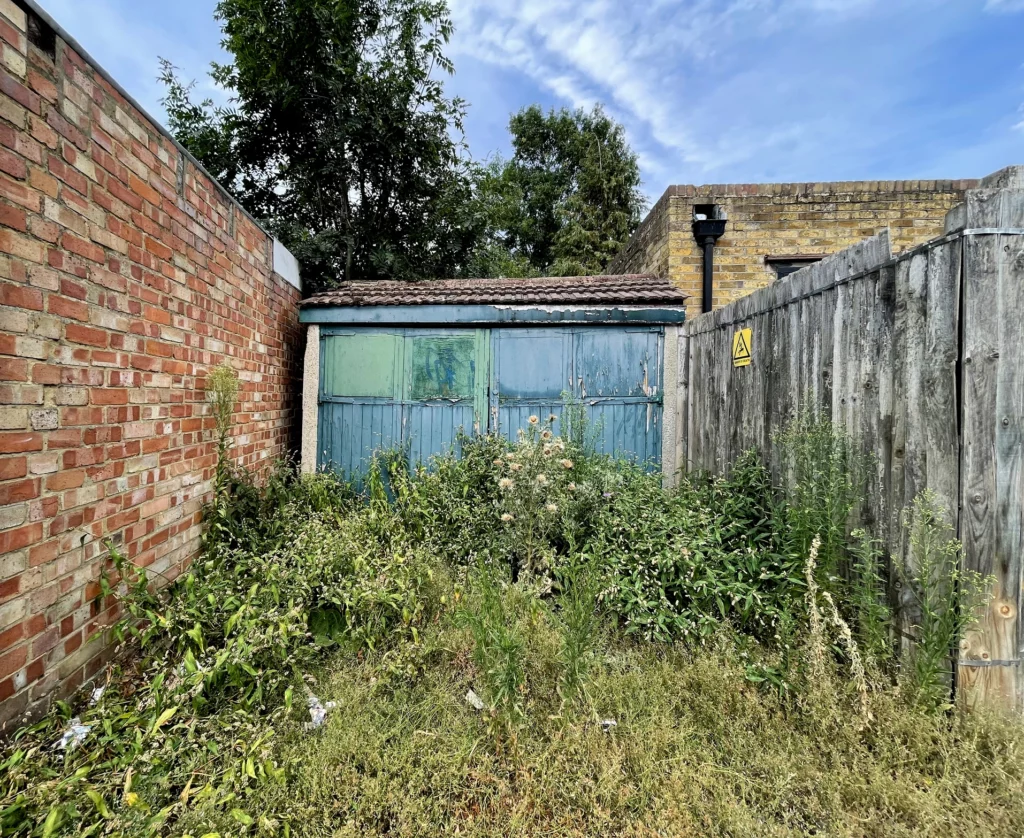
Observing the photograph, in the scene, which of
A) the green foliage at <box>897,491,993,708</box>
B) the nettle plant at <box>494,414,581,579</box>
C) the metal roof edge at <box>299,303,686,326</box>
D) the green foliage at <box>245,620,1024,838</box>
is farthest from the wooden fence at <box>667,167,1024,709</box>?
the metal roof edge at <box>299,303,686,326</box>

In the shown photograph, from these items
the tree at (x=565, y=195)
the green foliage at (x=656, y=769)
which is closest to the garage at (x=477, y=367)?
the green foliage at (x=656, y=769)

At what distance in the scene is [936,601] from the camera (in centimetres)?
194

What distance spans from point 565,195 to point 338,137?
13.9m

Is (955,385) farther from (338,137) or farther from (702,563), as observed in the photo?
(338,137)

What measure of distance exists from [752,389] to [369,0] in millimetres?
9889

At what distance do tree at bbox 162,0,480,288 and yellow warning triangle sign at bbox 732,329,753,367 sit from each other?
6816 millimetres

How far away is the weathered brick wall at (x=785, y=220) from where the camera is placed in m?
5.77

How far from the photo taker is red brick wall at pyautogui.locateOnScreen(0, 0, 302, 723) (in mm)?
1731

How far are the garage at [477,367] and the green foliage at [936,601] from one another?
264cm

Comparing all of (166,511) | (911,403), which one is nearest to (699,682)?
(911,403)

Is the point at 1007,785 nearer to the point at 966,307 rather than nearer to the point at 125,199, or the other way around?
the point at 966,307

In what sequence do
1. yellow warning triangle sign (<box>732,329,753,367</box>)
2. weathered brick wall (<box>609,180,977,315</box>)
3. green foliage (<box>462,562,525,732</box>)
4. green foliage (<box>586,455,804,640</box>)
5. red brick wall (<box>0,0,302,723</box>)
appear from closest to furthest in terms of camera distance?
red brick wall (<box>0,0,302,723</box>)
green foliage (<box>462,562,525,732</box>)
green foliage (<box>586,455,804,640</box>)
yellow warning triangle sign (<box>732,329,753,367</box>)
weathered brick wall (<box>609,180,977,315</box>)

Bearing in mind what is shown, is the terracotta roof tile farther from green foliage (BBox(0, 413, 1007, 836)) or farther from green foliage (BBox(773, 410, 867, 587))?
green foliage (BBox(773, 410, 867, 587))

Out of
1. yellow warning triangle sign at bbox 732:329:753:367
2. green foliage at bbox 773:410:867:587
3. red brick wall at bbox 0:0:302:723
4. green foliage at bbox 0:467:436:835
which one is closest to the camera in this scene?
green foliage at bbox 0:467:436:835
